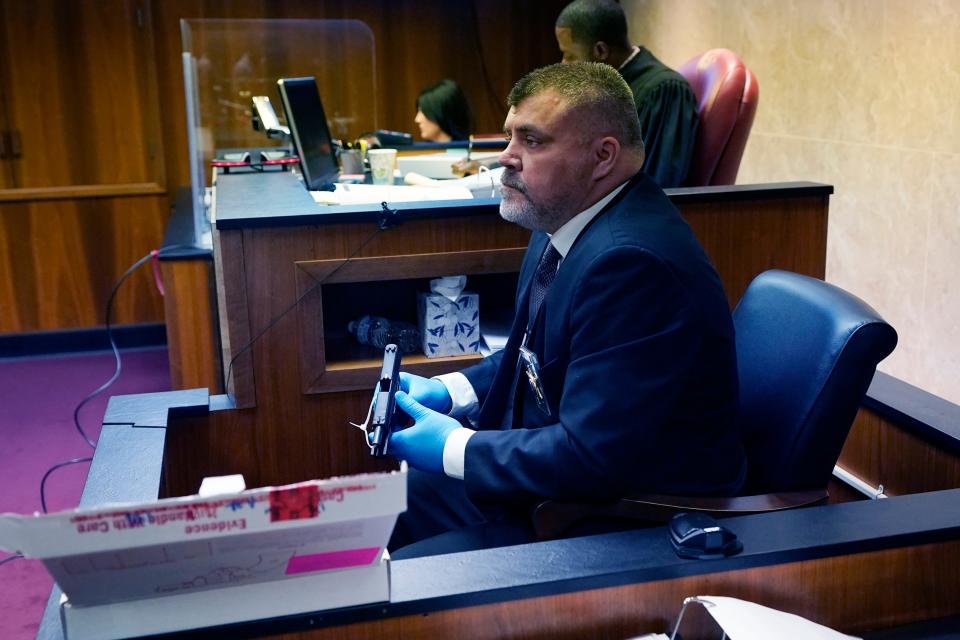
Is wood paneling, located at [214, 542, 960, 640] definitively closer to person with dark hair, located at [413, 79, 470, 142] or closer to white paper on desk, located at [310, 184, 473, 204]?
white paper on desk, located at [310, 184, 473, 204]

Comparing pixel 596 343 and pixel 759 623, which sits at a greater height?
pixel 596 343

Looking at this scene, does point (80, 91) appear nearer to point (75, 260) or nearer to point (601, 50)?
point (75, 260)

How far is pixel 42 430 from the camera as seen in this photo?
150 inches

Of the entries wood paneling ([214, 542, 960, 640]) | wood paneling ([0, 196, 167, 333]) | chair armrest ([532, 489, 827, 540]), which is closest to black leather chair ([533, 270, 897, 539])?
chair armrest ([532, 489, 827, 540])

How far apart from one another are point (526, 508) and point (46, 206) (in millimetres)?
3974

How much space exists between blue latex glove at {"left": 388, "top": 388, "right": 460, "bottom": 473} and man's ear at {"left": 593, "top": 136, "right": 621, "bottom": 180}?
0.47 metres

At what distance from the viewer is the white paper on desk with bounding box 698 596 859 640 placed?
1.04 meters

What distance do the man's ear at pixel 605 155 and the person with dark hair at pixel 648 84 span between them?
118 cm

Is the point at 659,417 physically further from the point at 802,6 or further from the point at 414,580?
the point at 802,6

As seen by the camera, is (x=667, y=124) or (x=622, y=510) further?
(x=667, y=124)

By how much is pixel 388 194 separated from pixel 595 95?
44.8 inches

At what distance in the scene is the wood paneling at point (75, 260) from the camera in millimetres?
4793

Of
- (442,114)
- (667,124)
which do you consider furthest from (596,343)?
(442,114)

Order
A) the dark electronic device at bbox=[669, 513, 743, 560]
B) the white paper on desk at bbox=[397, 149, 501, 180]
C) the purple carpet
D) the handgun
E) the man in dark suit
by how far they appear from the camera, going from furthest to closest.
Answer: the white paper on desk at bbox=[397, 149, 501, 180] < the purple carpet < the handgun < the man in dark suit < the dark electronic device at bbox=[669, 513, 743, 560]
